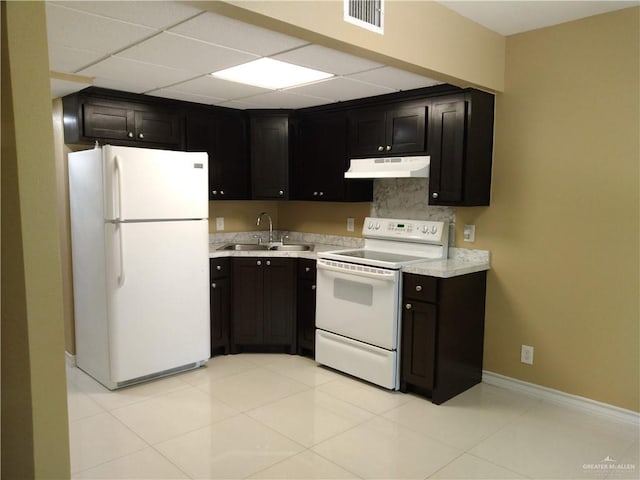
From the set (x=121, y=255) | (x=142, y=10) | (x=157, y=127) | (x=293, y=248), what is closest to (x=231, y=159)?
(x=157, y=127)

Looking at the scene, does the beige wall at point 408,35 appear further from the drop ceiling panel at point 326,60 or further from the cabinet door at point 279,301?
the cabinet door at point 279,301

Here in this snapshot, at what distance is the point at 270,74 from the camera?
324 cm

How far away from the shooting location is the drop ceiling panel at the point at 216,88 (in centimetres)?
335

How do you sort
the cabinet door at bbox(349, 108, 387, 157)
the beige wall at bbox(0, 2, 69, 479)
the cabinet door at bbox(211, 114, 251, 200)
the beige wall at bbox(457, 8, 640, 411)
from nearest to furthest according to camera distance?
the beige wall at bbox(0, 2, 69, 479) → the beige wall at bbox(457, 8, 640, 411) → the cabinet door at bbox(349, 108, 387, 157) → the cabinet door at bbox(211, 114, 251, 200)

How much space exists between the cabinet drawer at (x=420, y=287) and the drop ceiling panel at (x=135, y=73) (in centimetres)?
203

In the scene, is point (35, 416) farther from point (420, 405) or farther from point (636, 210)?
point (636, 210)

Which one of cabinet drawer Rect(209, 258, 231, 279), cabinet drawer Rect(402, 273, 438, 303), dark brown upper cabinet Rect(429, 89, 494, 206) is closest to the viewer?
cabinet drawer Rect(402, 273, 438, 303)

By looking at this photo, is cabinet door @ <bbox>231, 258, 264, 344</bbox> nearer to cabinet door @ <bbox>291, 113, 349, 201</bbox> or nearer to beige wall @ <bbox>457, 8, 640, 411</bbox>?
cabinet door @ <bbox>291, 113, 349, 201</bbox>

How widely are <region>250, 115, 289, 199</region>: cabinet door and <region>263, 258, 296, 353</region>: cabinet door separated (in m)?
0.74

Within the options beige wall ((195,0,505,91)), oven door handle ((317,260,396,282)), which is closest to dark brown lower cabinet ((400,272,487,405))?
oven door handle ((317,260,396,282))

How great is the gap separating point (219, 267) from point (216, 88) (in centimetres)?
146

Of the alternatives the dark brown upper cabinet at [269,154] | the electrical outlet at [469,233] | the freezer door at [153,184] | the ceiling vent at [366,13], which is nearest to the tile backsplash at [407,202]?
the electrical outlet at [469,233]

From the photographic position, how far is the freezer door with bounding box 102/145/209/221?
3.23 meters

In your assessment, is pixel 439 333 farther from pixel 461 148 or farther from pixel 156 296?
pixel 156 296
